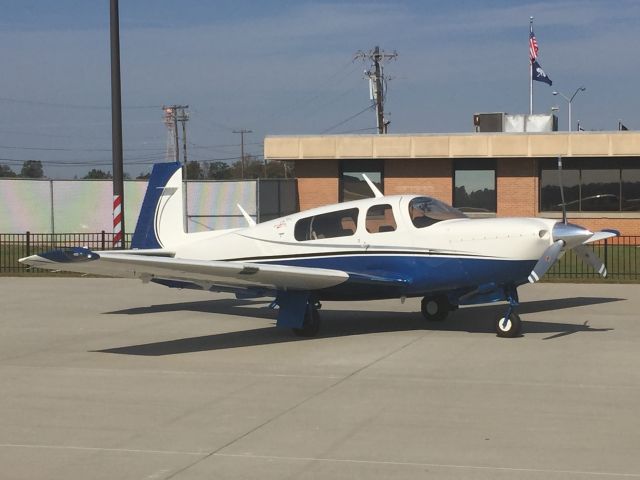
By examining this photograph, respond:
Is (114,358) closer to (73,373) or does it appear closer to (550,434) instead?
(73,373)

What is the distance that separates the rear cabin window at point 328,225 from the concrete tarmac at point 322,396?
1.39 m

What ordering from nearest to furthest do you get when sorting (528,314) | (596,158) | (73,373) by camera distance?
(73,373) < (528,314) < (596,158)

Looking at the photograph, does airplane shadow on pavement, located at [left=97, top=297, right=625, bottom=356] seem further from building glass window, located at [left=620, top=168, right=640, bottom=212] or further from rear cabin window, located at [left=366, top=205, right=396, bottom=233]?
building glass window, located at [left=620, top=168, right=640, bottom=212]

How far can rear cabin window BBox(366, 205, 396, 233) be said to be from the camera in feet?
42.8

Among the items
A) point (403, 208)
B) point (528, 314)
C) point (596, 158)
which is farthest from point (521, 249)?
point (596, 158)

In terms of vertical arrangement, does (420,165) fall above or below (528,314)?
above

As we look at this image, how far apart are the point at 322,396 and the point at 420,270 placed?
13.4 feet

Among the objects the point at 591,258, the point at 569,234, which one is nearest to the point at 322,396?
the point at 569,234

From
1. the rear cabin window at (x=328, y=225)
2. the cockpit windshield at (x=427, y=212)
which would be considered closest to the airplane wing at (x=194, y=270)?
the rear cabin window at (x=328, y=225)

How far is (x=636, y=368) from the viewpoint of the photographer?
33.8ft

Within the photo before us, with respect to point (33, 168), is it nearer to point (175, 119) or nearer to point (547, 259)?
point (175, 119)

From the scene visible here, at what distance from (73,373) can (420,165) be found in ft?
94.6

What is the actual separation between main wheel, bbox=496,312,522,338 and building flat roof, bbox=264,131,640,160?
2467cm

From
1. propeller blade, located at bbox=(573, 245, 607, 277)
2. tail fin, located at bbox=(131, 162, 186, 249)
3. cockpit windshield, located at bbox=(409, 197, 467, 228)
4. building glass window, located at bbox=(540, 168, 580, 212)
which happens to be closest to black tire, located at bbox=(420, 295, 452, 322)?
cockpit windshield, located at bbox=(409, 197, 467, 228)
